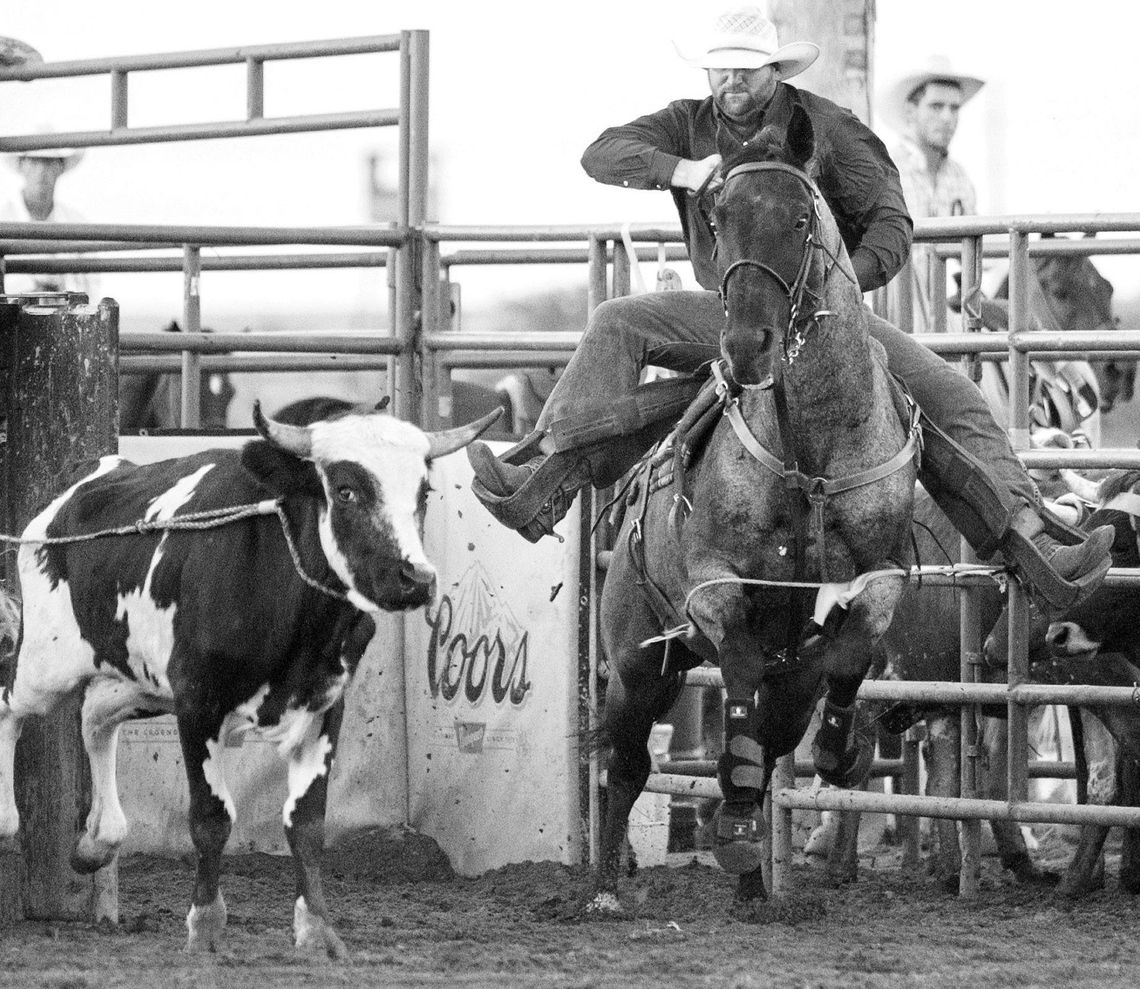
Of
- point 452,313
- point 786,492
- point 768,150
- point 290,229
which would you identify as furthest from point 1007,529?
point 452,313

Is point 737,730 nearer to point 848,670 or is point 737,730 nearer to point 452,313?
point 848,670

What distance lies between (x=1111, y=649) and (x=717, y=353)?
2.02 m

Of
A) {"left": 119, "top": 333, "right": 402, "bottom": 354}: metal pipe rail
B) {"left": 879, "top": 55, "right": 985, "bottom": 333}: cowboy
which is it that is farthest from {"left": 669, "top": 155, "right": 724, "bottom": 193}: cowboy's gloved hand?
{"left": 879, "top": 55, "right": 985, "bottom": 333}: cowboy

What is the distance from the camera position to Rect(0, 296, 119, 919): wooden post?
6195 millimetres

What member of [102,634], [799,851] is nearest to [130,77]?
[102,634]

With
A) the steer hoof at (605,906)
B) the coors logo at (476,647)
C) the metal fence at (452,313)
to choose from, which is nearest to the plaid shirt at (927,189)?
the metal fence at (452,313)

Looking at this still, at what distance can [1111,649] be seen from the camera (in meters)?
7.15

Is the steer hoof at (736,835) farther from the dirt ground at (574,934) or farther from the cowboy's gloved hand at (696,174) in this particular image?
the cowboy's gloved hand at (696,174)

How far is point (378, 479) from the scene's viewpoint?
559 cm

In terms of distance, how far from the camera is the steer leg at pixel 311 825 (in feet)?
18.0

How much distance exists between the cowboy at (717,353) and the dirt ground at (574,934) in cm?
113

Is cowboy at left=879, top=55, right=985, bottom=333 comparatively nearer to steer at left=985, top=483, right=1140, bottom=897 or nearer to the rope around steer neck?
steer at left=985, top=483, right=1140, bottom=897

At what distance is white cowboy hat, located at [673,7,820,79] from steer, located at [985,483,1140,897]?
2163 millimetres

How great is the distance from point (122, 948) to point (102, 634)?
979mm
